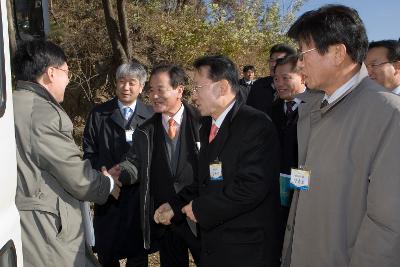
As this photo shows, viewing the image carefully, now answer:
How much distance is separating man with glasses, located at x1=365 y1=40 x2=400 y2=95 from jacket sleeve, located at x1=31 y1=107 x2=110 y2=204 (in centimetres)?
272

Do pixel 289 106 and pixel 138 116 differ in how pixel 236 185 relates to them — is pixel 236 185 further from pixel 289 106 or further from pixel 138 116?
pixel 138 116

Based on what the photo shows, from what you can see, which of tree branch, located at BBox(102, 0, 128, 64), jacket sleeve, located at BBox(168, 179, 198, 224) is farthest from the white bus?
tree branch, located at BBox(102, 0, 128, 64)

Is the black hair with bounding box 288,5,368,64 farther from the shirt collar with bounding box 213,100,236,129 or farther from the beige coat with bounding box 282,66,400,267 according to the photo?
the shirt collar with bounding box 213,100,236,129

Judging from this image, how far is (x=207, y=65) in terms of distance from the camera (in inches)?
119

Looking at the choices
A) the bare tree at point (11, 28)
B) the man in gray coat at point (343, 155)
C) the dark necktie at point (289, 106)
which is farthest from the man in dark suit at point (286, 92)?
the bare tree at point (11, 28)

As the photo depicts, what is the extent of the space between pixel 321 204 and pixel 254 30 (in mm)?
16782

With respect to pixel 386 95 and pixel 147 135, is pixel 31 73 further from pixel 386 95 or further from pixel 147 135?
pixel 386 95

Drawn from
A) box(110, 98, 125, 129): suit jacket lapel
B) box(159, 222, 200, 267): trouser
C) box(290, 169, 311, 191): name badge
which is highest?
box(110, 98, 125, 129): suit jacket lapel

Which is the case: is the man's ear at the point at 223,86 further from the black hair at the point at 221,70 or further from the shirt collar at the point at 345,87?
the shirt collar at the point at 345,87

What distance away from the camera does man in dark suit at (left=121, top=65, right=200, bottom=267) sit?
3762 mm

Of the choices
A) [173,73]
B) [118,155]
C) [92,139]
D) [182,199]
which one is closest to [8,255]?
[182,199]

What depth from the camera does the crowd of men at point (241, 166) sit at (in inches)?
Result: 79.7

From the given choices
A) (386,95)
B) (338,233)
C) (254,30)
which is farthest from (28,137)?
(254,30)

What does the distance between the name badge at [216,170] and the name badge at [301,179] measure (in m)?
0.60
